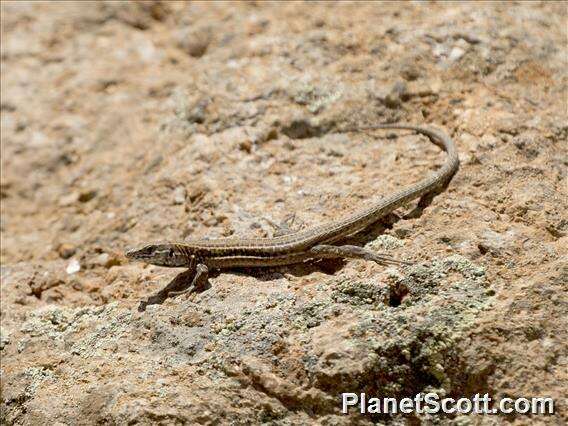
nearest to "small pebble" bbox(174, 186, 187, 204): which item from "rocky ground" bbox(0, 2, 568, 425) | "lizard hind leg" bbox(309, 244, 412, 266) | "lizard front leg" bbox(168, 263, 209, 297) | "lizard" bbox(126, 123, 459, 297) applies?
"rocky ground" bbox(0, 2, 568, 425)

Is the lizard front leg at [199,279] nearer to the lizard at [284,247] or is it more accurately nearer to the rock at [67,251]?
the lizard at [284,247]

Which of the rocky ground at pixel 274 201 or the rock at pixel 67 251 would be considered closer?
the rocky ground at pixel 274 201

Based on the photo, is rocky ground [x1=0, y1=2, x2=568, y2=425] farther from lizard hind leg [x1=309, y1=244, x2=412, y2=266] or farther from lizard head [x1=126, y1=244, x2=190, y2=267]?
lizard head [x1=126, y1=244, x2=190, y2=267]

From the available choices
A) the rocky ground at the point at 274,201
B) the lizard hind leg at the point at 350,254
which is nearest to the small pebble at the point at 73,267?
the rocky ground at the point at 274,201

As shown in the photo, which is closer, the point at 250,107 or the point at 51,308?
the point at 51,308

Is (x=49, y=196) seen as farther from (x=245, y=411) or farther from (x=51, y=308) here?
(x=245, y=411)

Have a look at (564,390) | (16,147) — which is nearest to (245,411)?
(564,390)
